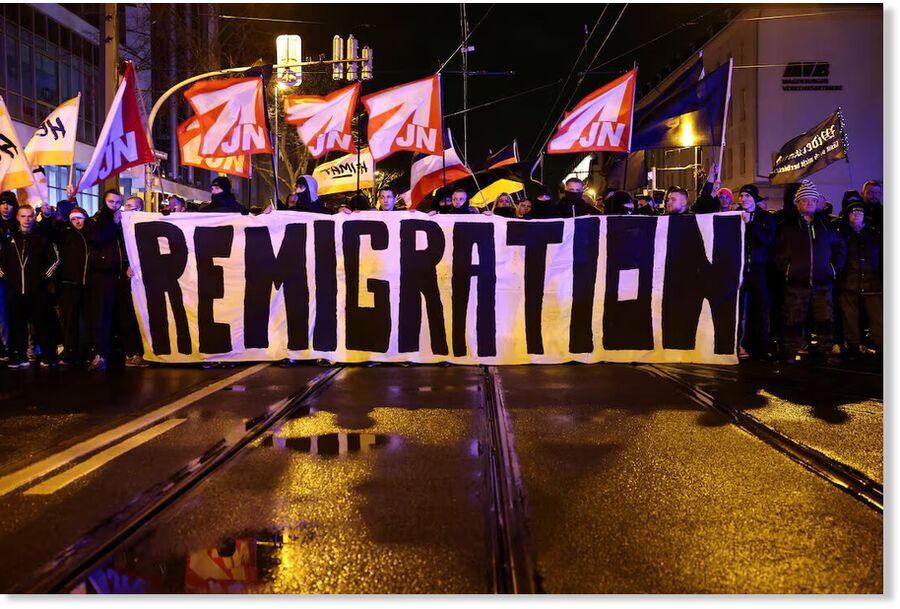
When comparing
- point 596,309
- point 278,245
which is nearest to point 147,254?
point 278,245

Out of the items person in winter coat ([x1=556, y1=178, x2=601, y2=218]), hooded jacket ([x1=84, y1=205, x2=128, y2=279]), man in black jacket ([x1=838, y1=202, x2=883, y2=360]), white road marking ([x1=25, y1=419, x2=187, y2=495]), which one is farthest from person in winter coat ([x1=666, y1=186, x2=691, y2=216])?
hooded jacket ([x1=84, y1=205, x2=128, y2=279])

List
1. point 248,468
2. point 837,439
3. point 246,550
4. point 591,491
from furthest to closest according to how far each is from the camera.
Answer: point 837,439 < point 248,468 < point 591,491 < point 246,550

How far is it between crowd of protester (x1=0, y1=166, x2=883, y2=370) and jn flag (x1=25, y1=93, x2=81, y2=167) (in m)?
2.29

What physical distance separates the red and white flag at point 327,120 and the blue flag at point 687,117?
4.25m

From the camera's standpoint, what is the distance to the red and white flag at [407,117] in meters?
11.7

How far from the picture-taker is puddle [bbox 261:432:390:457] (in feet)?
16.7

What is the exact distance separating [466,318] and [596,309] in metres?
1.46

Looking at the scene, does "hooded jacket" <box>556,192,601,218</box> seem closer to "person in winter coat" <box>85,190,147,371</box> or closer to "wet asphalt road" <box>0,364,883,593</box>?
"wet asphalt road" <box>0,364,883,593</box>

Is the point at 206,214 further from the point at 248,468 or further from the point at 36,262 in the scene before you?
the point at 248,468

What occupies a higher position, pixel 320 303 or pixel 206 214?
Result: pixel 206 214

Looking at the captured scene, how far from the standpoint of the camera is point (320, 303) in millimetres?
9352

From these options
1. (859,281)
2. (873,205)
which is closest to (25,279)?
(859,281)

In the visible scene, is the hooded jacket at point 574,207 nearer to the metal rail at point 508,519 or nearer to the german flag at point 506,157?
the metal rail at point 508,519

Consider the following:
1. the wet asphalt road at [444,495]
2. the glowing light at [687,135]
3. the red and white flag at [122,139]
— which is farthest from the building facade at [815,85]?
the wet asphalt road at [444,495]
